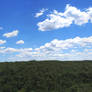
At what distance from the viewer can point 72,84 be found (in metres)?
12.3

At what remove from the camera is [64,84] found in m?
12.3

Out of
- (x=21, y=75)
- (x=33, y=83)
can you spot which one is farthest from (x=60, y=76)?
(x=21, y=75)

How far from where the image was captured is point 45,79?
Result: 41.7ft

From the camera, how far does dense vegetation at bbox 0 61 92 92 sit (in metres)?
11.5

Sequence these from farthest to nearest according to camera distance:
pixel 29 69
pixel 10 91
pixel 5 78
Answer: pixel 29 69, pixel 5 78, pixel 10 91

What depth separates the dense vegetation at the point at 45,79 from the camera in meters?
11.5

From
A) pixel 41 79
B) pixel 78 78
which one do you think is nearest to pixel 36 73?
pixel 41 79

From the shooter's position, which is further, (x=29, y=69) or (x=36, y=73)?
(x=29, y=69)

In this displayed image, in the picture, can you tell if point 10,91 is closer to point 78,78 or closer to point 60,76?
point 60,76

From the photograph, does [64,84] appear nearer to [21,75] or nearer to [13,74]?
[21,75]

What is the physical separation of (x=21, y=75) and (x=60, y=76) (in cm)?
370

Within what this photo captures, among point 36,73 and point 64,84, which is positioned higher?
point 36,73

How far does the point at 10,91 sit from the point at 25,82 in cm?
149

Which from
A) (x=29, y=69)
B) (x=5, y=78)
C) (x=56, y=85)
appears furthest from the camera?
(x=29, y=69)
